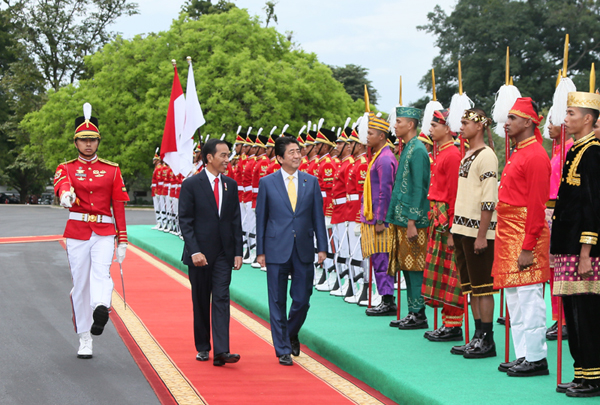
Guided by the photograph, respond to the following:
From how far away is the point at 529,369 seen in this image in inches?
229

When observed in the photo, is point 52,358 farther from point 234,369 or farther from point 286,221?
point 286,221

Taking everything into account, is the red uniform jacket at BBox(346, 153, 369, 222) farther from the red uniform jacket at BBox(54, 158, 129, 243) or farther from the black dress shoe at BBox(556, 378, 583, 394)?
the black dress shoe at BBox(556, 378, 583, 394)

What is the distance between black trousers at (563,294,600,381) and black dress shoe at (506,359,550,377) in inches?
19.2

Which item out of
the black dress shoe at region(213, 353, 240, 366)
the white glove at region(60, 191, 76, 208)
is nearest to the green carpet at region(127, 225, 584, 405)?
the black dress shoe at region(213, 353, 240, 366)

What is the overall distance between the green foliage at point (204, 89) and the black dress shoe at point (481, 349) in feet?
95.1

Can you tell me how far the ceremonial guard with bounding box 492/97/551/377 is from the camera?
18.9 feet

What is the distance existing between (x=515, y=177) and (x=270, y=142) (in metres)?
8.91

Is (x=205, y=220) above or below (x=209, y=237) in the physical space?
above

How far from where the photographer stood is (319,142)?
12195 millimetres

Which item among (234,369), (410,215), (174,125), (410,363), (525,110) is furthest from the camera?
(174,125)

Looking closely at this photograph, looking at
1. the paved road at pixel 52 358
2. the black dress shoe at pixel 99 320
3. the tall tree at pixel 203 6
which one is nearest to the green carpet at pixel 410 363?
the paved road at pixel 52 358

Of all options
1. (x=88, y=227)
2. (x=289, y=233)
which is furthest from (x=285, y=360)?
(x=88, y=227)

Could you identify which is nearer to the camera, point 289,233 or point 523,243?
point 523,243

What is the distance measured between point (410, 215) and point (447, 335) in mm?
1219
